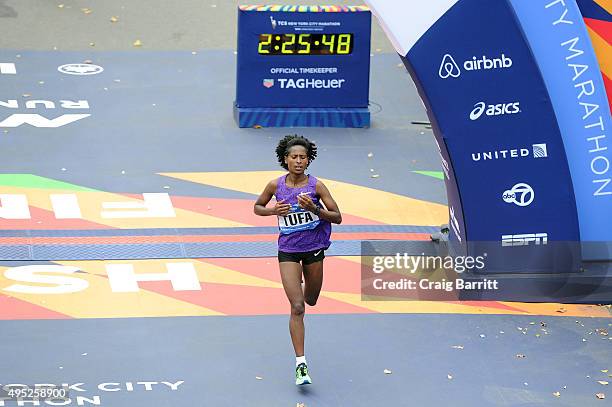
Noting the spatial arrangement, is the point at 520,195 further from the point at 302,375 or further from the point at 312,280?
the point at 302,375

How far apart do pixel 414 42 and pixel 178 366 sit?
12.0 ft

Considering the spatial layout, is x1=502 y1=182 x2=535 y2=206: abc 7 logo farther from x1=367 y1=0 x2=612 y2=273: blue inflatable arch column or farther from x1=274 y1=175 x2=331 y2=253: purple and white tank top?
x1=274 y1=175 x2=331 y2=253: purple and white tank top

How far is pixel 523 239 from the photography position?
467 inches

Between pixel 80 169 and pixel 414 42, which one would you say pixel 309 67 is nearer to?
pixel 80 169

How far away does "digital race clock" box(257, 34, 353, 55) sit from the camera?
16750 mm

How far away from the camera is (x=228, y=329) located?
36.4 ft

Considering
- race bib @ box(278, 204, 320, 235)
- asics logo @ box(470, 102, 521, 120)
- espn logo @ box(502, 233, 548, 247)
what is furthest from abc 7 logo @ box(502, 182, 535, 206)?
race bib @ box(278, 204, 320, 235)

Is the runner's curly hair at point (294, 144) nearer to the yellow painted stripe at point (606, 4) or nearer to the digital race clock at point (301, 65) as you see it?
the yellow painted stripe at point (606, 4)

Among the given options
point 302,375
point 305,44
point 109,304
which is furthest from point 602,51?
point 109,304

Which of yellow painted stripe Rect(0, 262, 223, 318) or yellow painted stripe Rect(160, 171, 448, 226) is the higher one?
yellow painted stripe Rect(160, 171, 448, 226)

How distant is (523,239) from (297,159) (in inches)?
121

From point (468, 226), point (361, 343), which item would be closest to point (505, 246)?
point (468, 226)

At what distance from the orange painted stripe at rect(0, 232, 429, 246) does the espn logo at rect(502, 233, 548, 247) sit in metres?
1.64

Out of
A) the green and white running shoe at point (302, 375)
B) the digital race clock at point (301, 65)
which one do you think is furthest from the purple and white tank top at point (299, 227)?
the digital race clock at point (301, 65)
